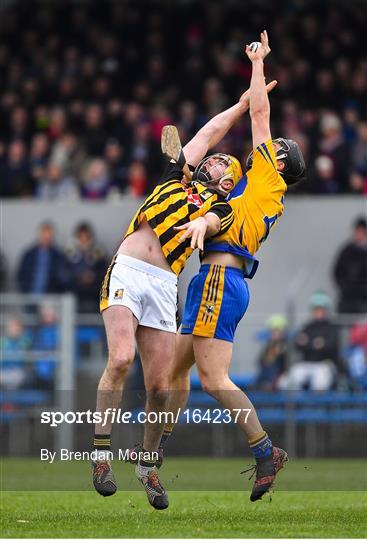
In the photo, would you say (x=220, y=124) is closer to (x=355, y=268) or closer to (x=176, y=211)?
(x=176, y=211)

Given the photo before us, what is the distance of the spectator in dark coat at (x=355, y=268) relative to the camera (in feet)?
57.4

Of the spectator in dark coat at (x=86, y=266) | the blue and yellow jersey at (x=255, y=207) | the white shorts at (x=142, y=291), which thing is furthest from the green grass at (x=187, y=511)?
the spectator in dark coat at (x=86, y=266)

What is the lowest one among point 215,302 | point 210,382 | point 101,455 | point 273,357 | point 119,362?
point 273,357

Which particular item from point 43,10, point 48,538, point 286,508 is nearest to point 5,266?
point 43,10

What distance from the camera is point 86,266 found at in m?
17.8

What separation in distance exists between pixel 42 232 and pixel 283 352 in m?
3.59

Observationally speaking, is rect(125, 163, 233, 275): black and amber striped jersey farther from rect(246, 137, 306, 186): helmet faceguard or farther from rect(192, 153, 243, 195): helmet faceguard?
rect(246, 137, 306, 186): helmet faceguard

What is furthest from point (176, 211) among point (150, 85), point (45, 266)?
point (150, 85)

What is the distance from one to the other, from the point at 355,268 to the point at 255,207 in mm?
7959

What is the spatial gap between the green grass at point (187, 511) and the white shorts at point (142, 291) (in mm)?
1035

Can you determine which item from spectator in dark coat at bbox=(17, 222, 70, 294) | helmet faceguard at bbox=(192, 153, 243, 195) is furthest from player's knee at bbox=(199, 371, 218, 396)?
spectator in dark coat at bbox=(17, 222, 70, 294)

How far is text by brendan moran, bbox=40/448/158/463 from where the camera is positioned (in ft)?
30.0

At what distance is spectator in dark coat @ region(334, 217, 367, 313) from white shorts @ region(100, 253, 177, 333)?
26.9 ft

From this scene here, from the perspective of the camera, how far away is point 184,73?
21562 mm
